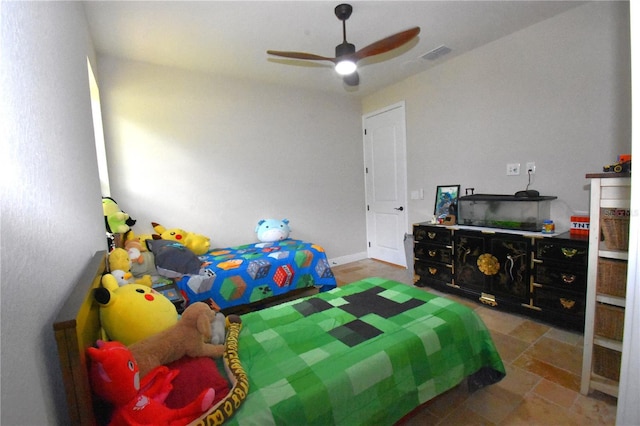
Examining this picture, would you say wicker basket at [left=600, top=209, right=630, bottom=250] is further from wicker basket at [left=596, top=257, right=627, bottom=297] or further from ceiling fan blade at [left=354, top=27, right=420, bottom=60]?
ceiling fan blade at [left=354, top=27, right=420, bottom=60]

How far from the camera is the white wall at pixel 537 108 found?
7.53ft

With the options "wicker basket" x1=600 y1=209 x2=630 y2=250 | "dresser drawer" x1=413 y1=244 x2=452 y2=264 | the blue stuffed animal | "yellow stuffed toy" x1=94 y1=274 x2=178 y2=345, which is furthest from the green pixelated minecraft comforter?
the blue stuffed animal

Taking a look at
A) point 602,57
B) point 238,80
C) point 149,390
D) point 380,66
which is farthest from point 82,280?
point 602,57

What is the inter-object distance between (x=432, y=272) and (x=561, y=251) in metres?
1.20

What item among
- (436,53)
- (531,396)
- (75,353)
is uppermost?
(436,53)

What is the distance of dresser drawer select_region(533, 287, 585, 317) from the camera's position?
2.20m

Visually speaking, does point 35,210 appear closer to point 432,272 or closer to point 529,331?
point 529,331

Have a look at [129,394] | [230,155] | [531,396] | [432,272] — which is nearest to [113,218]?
[230,155]

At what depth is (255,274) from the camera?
2783 mm

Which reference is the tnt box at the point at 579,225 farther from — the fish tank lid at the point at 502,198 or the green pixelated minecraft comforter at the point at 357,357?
the green pixelated minecraft comforter at the point at 357,357

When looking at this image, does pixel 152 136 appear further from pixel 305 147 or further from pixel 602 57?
pixel 602 57

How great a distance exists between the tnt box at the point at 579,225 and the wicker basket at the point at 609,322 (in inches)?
40.5

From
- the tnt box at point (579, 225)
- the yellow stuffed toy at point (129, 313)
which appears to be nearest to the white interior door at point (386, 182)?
the tnt box at point (579, 225)

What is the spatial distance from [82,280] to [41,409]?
52 centimetres
